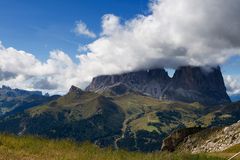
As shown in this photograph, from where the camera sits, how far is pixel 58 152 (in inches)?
908

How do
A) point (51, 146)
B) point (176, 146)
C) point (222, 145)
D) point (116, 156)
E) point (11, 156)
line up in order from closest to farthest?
point (11, 156) < point (116, 156) < point (51, 146) < point (222, 145) < point (176, 146)

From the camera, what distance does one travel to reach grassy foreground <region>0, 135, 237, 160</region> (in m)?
21.7

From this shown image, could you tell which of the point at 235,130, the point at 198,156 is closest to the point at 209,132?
the point at 235,130

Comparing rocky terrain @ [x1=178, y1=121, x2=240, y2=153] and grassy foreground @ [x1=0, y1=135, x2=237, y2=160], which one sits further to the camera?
rocky terrain @ [x1=178, y1=121, x2=240, y2=153]

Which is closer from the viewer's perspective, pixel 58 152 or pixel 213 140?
pixel 58 152

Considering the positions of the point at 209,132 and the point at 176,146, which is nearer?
the point at 209,132

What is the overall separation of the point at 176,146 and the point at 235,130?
2091 centimetres

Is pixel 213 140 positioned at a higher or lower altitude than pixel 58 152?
lower

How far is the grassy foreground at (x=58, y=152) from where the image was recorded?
71.2 feet

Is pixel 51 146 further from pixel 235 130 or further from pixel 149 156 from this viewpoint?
pixel 235 130

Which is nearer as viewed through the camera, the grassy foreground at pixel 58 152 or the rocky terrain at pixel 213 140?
the grassy foreground at pixel 58 152

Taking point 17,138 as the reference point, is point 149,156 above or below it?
below

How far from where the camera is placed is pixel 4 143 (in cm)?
2425

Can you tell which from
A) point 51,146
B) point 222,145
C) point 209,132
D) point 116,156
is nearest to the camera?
point 116,156
